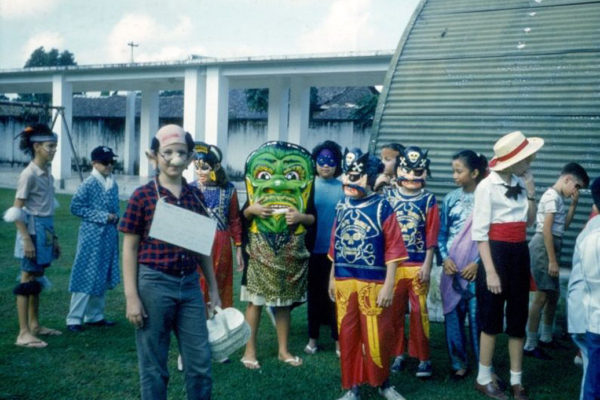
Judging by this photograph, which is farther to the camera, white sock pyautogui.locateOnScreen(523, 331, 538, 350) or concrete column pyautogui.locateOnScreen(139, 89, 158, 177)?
concrete column pyautogui.locateOnScreen(139, 89, 158, 177)

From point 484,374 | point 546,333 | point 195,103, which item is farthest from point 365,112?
point 484,374

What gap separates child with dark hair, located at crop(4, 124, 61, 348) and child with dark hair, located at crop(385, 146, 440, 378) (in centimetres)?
290

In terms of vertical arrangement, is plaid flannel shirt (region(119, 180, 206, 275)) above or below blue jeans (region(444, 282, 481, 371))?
above

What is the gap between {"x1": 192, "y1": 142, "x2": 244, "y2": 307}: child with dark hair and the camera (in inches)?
189

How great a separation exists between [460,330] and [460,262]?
54cm

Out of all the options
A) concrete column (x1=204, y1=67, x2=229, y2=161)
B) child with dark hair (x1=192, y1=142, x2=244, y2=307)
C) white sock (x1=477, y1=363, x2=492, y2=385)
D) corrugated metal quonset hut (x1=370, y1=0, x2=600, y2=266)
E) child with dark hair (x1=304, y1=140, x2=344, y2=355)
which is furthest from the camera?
concrete column (x1=204, y1=67, x2=229, y2=161)

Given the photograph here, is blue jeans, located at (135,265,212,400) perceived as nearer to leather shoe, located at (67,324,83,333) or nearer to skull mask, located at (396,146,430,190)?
skull mask, located at (396,146,430,190)

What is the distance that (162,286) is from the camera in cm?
321

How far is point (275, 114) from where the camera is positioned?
60.6ft

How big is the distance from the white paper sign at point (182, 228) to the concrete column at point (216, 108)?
12.7 meters

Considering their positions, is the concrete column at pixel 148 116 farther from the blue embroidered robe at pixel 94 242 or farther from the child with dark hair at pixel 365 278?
the child with dark hair at pixel 365 278

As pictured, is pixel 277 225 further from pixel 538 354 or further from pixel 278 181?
pixel 538 354

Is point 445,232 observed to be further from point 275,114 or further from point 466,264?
point 275,114

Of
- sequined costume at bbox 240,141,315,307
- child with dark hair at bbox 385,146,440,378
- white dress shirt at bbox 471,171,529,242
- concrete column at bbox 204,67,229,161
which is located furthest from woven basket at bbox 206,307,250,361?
concrete column at bbox 204,67,229,161
